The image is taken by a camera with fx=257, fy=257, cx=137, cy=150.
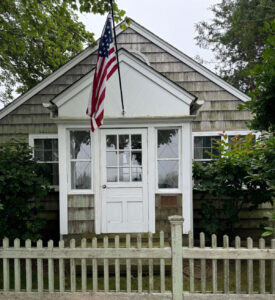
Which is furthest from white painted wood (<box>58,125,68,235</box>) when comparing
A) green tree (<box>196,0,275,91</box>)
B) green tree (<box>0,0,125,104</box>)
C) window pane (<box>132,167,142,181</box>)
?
green tree (<box>196,0,275,91</box>)

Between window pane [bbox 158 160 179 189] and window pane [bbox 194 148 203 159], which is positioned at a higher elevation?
window pane [bbox 194 148 203 159]

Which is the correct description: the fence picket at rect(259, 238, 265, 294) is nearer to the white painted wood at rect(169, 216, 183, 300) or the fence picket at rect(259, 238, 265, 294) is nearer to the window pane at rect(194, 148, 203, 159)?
the white painted wood at rect(169, 216, 183, 300)

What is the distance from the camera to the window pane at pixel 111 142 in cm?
493

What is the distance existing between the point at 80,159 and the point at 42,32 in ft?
10.7

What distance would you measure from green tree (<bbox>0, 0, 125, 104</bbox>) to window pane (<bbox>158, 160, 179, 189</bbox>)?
3038 mm

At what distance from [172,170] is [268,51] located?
9.11ft

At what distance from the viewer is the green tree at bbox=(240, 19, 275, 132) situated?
2.65 meters

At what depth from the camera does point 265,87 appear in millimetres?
2863

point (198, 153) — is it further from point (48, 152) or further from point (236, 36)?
point (236, 36)

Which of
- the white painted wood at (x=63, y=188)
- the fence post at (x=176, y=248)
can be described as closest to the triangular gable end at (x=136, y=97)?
the white painted wood at (x=63, y=188)

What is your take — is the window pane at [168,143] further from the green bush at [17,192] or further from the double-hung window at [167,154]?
the green bush at [17,192]

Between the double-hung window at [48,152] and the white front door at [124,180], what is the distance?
6.40 ft

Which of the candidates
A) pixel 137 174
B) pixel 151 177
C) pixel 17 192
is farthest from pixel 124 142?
pixel 17 192

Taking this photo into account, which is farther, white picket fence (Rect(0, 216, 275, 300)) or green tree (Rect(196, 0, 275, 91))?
green tree (Rect(196, 0, 275, 91))
